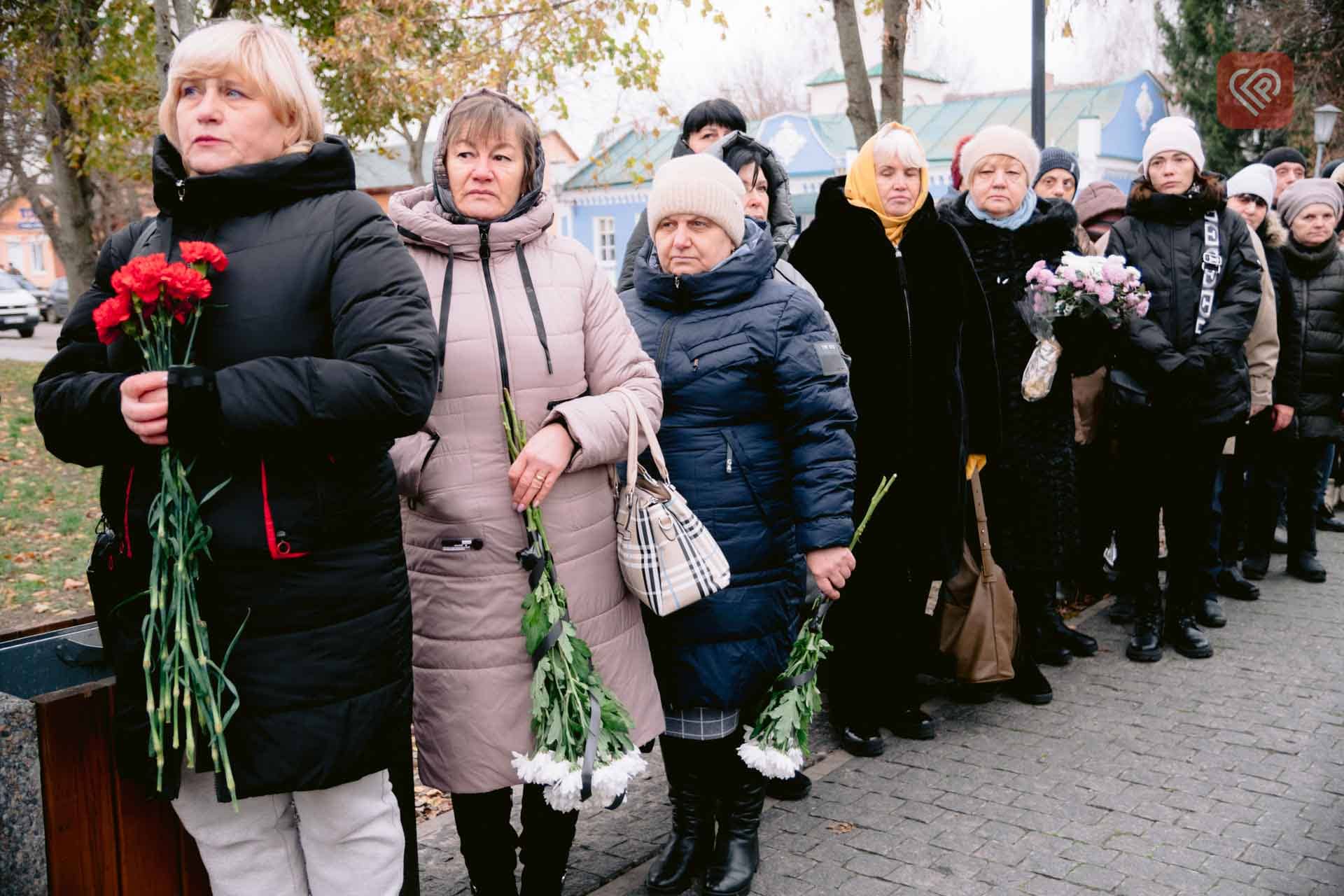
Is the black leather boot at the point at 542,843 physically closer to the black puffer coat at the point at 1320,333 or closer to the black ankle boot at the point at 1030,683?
the black ankle boot at the point at 1030,683

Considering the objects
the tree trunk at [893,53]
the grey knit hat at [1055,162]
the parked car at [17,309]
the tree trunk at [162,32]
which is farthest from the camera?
the parked car at [17,309]

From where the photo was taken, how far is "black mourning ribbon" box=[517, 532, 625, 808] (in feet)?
9.63

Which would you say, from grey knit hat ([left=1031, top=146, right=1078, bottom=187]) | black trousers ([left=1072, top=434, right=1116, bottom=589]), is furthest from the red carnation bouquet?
black trousers ([left=1072, top=434, right=1116, bottom=589])

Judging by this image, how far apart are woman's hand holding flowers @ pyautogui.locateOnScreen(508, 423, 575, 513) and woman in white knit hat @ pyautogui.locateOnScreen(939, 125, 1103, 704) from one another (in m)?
2.87

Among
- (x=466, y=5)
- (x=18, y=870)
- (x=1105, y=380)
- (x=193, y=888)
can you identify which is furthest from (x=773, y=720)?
(x=466, y=5)

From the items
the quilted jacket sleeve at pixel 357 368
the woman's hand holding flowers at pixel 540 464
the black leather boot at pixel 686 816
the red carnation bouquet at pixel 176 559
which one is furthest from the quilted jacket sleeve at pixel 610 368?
the black leather boot at pixel 686 816

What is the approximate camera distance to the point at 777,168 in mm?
4734

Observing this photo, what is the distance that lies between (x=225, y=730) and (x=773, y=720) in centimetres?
174

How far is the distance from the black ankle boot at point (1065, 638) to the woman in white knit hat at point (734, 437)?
2714mm

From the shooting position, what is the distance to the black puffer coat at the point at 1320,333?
721 cm

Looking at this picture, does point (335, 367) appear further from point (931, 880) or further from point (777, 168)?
point (777, 168)

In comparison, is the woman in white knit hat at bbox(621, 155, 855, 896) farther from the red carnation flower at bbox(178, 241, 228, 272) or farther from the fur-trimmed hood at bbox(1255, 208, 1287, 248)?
the fur-trimmed hood at bbox(1255, 208, 1287, 248)

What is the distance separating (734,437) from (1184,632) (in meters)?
3.54

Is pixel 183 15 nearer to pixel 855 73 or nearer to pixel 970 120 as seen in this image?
pixel 855 73
